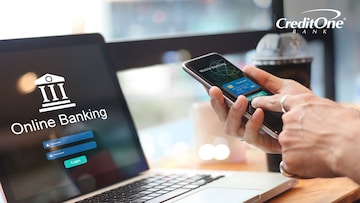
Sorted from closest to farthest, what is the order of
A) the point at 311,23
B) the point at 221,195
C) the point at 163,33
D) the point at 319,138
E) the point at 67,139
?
the point at 319,138
the point at 221,195
the point at 67,139
the point at 311,23
the point at 163,33

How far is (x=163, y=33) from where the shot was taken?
67.2 inches

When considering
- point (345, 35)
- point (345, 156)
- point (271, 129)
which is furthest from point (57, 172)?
point (345, 35)

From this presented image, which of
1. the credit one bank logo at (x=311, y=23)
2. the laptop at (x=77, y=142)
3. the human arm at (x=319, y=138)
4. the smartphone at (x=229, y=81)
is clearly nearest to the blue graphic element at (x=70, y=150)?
the laptop at (x=77, y=142)

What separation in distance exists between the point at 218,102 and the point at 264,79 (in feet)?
0.37

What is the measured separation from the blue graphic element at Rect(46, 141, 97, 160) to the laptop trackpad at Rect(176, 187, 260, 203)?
9.1 inches

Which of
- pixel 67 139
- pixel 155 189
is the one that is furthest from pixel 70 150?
pixel 155 189

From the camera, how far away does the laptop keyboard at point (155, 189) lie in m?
1.02

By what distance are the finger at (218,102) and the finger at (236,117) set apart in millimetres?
13

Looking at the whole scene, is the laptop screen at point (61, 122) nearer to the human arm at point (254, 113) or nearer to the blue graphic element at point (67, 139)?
the blue graphic element at point (67, 139)

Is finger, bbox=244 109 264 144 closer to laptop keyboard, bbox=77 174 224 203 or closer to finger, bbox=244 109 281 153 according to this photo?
finger, bbox=244 109 281 153

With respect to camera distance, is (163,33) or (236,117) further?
(163,33)

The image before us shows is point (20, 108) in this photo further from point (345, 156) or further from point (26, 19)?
point (345, 156)

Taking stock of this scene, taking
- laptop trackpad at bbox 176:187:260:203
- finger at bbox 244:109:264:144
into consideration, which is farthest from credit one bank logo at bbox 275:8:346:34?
laptop trackpad at bbox 176:187:260:203

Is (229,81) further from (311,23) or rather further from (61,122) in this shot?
(311,23)
